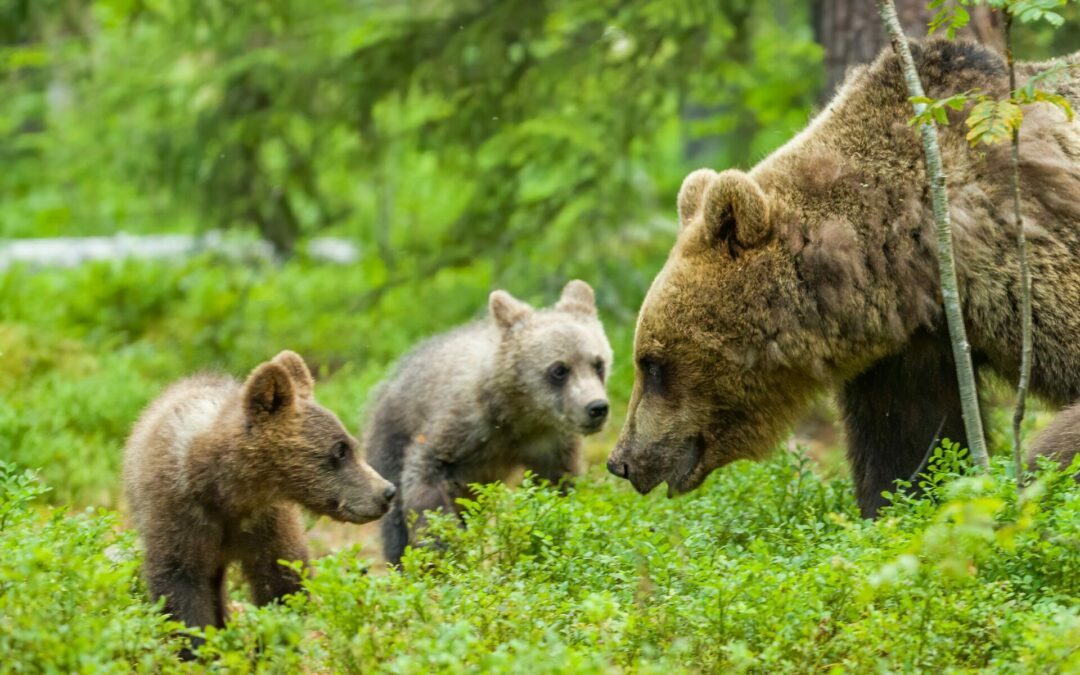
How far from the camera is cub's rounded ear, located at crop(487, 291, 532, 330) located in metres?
8.52

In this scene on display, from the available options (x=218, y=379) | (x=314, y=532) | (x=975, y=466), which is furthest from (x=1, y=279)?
(x=975, y=466)

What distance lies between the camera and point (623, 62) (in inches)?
444

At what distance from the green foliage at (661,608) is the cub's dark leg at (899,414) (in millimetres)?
694

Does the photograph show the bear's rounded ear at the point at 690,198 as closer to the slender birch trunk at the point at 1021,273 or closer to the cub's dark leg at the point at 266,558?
the slender birch trunk at the point at 1021,273

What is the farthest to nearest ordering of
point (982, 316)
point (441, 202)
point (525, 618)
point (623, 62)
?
point (441, 202)
point (623, 62)
point (982, 316)
point (525, 618)

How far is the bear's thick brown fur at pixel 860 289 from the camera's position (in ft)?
18.6

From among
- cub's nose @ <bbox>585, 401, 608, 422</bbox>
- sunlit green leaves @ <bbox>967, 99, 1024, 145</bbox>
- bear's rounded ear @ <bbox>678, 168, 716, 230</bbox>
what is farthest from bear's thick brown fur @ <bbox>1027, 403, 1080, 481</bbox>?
cub's nose @ <bbox>585, 401, 608, 422</bbox>

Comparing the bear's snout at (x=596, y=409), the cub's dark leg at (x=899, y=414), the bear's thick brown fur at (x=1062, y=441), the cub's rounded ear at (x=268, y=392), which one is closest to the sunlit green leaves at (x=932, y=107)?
the cub's dark leg at (x=899, y=414)

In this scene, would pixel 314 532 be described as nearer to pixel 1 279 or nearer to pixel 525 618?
pixel 525 618

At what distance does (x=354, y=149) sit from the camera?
13.0m

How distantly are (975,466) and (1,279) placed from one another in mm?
11196

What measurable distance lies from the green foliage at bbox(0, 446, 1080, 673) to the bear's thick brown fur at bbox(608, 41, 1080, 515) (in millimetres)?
694

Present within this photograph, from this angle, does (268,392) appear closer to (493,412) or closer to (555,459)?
(493,412)

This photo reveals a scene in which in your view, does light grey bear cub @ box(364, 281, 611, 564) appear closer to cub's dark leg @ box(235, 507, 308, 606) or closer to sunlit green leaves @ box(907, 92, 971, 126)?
cub's dark leg @ box(235, 507, 308, 606)
